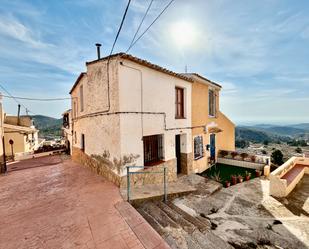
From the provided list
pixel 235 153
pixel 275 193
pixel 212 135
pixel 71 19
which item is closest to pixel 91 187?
pixel 71 19

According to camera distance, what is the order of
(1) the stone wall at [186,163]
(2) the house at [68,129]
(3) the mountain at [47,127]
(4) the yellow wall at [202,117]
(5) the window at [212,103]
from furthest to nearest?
(3) the mountain at [47,127]
(2) the house at [68,129]
(5) the window at [212,103]
(4) the yellow wall at [202,117]
(1) the stone wall at [186,163]

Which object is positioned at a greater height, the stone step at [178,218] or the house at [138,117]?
the house at [138,117]

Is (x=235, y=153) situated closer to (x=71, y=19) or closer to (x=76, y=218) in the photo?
(x=76, y=218)

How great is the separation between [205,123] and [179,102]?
3507 mm

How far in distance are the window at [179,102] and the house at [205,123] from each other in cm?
108

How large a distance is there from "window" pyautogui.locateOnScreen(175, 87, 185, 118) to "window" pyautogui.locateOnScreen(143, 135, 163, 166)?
2129mm

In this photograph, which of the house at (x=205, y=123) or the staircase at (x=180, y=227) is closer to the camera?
the staircase at (x=180, y=227)

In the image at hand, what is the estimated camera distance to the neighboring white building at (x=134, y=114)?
7.00 meters

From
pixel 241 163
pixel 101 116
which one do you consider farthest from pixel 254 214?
pixel 101 116

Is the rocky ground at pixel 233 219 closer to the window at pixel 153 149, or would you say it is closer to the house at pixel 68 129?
the window at pixel 153 149

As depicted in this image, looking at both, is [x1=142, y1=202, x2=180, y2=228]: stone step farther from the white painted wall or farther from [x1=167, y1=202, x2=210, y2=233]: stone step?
the white painted wall

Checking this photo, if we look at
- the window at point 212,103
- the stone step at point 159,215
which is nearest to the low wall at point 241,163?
the window at point 212,103

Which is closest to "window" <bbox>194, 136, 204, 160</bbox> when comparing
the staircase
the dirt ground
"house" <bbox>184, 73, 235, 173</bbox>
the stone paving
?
"house" <bbox>184, 73, 235, 173</bbox>

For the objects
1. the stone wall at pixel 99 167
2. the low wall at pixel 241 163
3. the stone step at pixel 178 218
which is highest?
the stone wall at pixel 99 167
